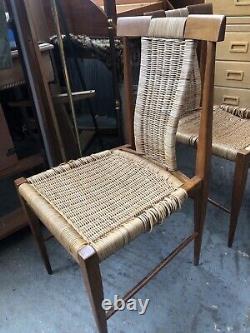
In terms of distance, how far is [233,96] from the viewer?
5.87 feet

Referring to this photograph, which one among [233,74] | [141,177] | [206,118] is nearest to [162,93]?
[206,118]

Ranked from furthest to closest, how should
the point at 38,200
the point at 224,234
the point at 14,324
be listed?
the point at 224,234
the point at 14,324
the point at 38,200

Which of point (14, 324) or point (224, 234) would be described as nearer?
point (14, 324)

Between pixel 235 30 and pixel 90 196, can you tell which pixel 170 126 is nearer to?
pixel 90 196

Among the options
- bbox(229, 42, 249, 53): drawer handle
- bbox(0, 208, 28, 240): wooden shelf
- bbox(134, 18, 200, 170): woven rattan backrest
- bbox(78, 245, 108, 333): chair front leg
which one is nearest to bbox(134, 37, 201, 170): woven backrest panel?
bbox(134, 18, 200, 170): woven rattan backrest

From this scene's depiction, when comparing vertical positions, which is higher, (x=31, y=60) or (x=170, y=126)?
(x=31, y=60)

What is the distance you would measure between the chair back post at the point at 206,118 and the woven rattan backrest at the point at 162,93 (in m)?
0.06

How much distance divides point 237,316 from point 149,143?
0.66 m

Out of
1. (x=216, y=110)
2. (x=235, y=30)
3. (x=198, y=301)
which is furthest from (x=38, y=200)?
(x=235, y=30)

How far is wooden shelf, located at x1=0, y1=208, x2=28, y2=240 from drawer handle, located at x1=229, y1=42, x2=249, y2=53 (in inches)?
54.3

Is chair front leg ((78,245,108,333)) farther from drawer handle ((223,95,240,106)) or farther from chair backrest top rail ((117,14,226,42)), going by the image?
drawer handle ((223,95,240,106))

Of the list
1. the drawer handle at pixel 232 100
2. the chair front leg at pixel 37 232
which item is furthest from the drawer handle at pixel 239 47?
the chair front leg at pixel 37 232

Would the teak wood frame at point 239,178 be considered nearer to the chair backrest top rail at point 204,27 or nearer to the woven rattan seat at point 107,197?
the woven rattan seat at point 107,197

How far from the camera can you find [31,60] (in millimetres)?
1188
